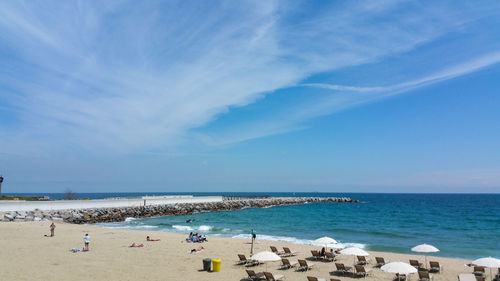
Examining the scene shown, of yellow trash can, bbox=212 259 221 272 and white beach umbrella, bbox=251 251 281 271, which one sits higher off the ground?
white beach umbrella, bbox=251 251 281 271

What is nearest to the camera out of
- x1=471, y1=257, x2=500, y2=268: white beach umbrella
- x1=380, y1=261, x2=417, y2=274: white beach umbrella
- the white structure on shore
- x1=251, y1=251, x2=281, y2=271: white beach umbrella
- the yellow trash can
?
x1=380, y1=261, x2=417, y2=274: white beach umbrella

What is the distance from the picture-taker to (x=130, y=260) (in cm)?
1798

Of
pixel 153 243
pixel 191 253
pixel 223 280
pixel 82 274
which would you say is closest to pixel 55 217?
pixel 153 243

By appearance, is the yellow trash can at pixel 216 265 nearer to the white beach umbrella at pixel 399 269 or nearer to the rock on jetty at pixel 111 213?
the white beach umbrella at pixel 399 269

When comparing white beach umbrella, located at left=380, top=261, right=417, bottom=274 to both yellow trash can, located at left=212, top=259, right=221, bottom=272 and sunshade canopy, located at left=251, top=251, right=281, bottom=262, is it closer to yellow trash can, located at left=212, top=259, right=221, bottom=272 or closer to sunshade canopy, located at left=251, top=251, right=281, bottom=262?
sunshade canopy, located at left=251, top=251, right=281, bottom=262

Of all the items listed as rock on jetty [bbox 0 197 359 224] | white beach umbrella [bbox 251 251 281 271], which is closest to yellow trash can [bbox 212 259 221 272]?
white beach umbrella [bbox 251 251 281 271]

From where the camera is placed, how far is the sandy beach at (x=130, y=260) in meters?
Result: 14.9

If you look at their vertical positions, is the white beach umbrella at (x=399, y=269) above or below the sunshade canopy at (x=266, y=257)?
below

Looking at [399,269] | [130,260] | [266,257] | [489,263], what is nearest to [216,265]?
[266,257]

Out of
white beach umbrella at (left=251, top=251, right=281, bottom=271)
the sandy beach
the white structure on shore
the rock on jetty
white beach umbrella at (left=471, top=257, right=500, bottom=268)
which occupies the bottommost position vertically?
the sandy beach

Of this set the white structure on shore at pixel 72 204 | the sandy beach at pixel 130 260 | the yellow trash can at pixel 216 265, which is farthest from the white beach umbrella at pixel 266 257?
the white structure on shore at pixel 72 204

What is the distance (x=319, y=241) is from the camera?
19.1 m

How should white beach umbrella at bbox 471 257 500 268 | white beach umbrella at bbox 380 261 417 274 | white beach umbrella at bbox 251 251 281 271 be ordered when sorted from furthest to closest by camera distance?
white beach umbrella at bbox 251 251 281 271, white beach umbrella at bbox 471 257 500 268, white beach umbrella at bbox 380 261 417 274

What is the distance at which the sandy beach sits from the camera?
1493 centimetres
